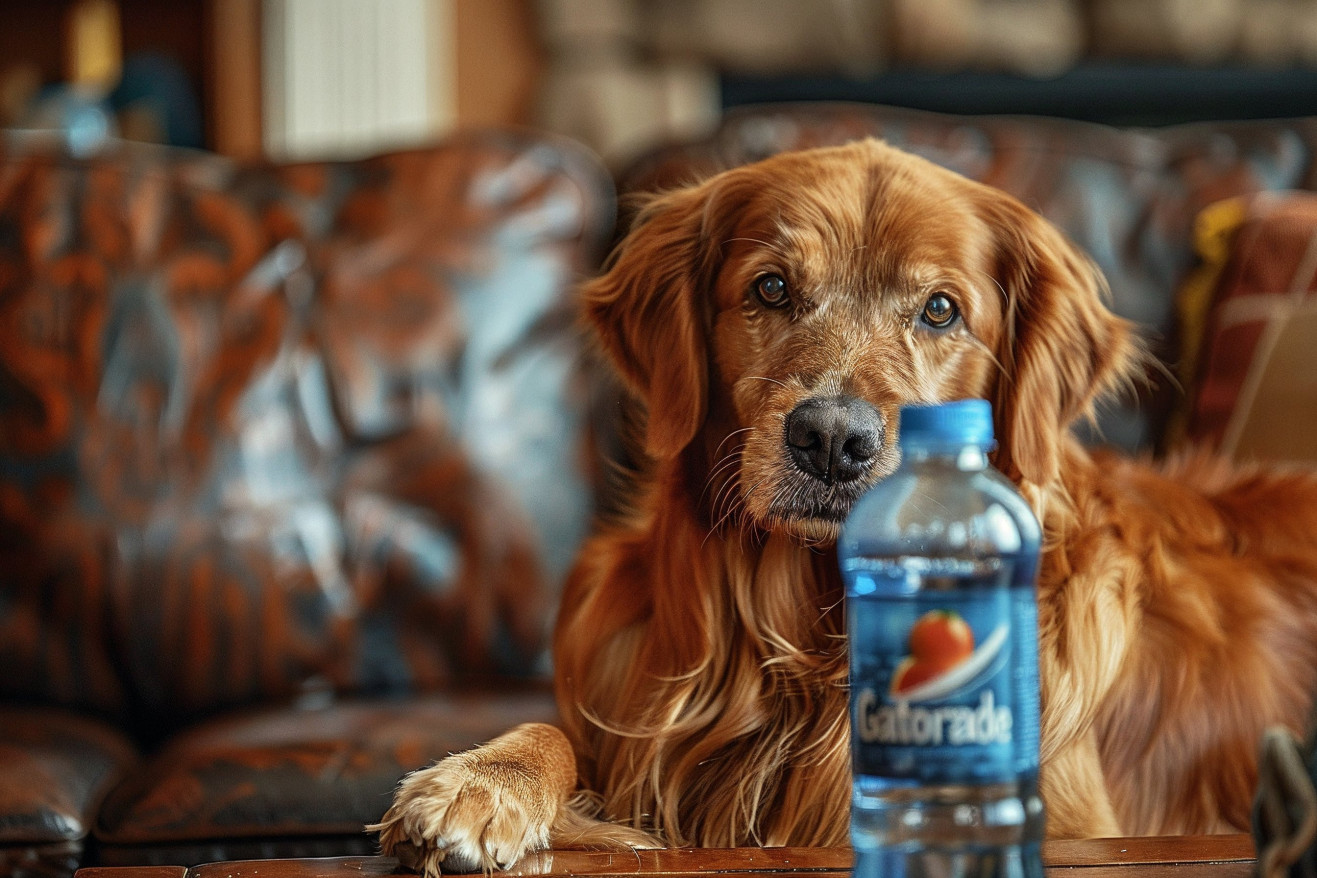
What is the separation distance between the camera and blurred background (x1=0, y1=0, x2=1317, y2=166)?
318cm

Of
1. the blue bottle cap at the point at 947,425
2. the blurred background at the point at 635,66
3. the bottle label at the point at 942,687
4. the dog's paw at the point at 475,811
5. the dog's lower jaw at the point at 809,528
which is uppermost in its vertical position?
the blurred background at the point at 635,66

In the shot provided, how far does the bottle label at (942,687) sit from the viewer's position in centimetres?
65

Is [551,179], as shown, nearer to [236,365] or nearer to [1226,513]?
[236,365]

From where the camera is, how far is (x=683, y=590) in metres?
1.09

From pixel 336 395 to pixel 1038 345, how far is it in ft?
4.03

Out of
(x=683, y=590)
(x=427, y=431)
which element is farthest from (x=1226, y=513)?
(x=427, y=431)

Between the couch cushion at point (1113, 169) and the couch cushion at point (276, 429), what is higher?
the couch cushion at point (1113, 169)

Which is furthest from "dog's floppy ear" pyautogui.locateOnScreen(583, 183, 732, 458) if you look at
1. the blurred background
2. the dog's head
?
the blurred background

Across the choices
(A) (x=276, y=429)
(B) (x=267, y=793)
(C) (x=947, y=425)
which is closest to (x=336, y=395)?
(A) (x=276, y=429)

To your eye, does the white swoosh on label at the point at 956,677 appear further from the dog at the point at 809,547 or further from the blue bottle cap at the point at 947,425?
the dog at the point at 809,547

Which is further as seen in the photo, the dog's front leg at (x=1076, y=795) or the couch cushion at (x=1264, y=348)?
the couch cushion at (x=1264, y=348)

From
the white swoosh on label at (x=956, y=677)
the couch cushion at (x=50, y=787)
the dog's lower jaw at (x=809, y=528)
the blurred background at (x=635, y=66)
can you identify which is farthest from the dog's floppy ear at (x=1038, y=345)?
the blurred background at (x=635, y=66)

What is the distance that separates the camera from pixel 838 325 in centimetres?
98

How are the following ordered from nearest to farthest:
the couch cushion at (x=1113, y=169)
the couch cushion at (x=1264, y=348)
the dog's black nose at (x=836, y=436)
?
the dog's black nose at (x=836, y=436), the couch cushion at (x=1264, y=348), the couch cushion at (x=1113, y=169)
